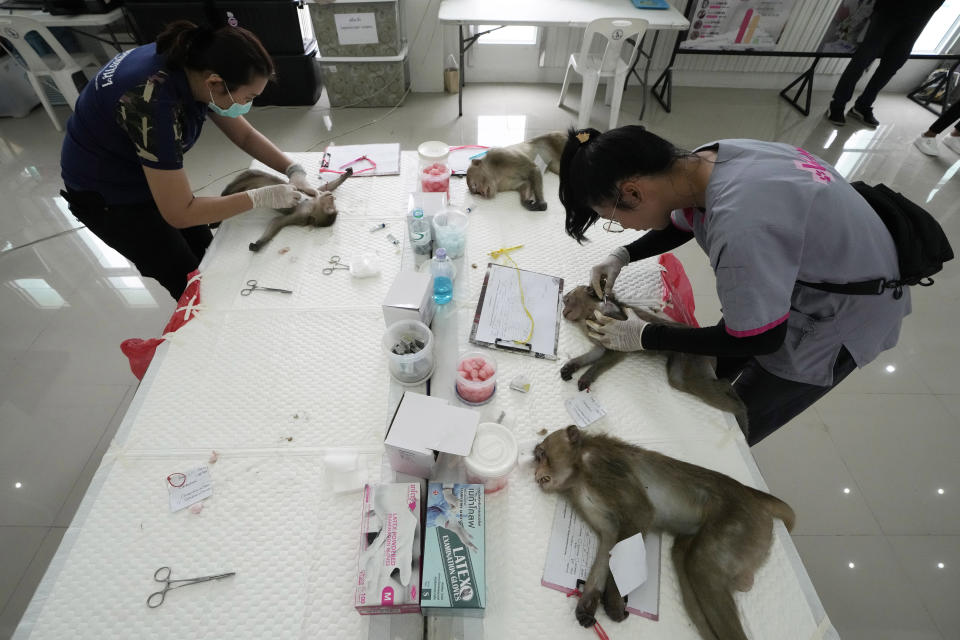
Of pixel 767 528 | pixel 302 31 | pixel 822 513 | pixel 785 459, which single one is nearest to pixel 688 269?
pixel 785 459

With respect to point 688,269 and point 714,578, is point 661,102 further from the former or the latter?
point 714,578

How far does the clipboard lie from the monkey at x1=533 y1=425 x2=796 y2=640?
13.9 inches

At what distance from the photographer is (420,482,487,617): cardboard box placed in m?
0.93

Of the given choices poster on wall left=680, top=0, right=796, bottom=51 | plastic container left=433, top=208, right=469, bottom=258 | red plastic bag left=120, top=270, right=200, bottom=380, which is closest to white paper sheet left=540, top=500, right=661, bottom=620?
plastic container left=433, top=208, right=469, bottom=258

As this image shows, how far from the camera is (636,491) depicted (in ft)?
3.73

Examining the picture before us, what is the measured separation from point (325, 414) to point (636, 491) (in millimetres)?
895

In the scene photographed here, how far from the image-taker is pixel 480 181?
211 centimetres

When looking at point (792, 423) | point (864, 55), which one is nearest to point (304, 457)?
point (792, 423)

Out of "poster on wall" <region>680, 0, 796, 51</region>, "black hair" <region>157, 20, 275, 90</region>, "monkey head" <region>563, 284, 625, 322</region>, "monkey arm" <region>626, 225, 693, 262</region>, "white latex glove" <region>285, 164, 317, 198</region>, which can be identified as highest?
"black hair" <region>157, 20, 275, 90</region>

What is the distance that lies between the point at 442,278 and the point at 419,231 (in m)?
0.29

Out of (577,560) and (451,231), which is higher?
(451,231)

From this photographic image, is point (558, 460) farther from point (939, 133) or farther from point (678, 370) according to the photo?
point (939, 133)

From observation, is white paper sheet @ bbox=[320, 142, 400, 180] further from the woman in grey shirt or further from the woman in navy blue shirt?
the woman in grey shirt

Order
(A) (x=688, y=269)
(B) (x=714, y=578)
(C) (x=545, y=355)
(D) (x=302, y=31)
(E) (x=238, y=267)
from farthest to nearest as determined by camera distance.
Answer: (D) (x=302, y=31) → (A) (x=688, y=269) → (E) (x=238, y=267) → (C) (x=545, y=355) → (B) (x=714, y=578)
